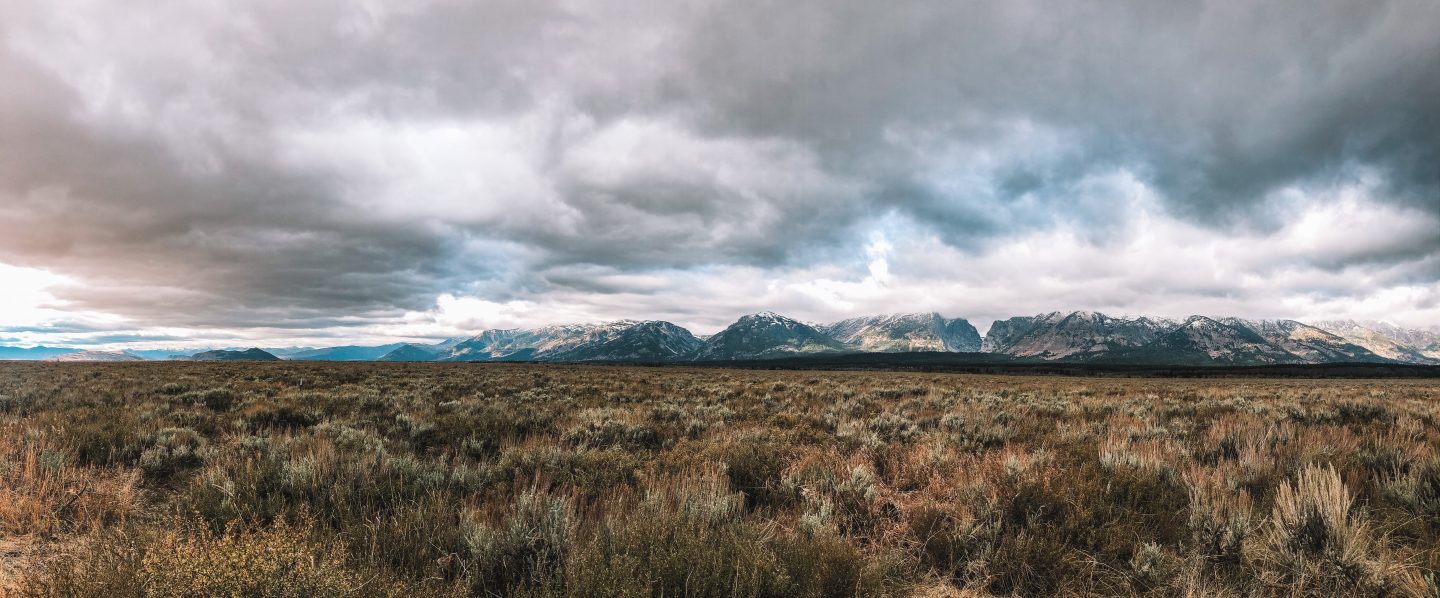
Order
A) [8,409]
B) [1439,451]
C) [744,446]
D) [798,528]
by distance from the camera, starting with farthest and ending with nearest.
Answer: [8,409]
[744,446]
[1439,451]
[798,528]

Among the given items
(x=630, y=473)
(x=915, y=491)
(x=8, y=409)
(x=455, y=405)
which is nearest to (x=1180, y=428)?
(x=915, y=491)

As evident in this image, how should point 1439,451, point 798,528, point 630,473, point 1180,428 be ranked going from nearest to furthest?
point 798,528
point 630,473
point 1439,451
point 1180,428

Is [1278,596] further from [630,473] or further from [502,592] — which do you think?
[630,473]

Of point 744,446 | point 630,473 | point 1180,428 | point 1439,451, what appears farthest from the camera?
point 1180,428

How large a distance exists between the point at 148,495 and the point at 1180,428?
627 inches

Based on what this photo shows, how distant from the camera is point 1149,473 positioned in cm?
561

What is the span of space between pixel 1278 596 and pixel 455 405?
14.9 meters

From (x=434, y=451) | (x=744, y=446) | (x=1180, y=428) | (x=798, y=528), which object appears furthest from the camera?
(x=1180, y=428)

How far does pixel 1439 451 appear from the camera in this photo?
22.9 ft

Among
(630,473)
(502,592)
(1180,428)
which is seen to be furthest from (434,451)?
(1180,428)

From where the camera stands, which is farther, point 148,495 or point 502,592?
point 148,495

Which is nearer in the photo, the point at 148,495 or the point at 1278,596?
the point at 1278,596

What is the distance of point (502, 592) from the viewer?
341 centimetres

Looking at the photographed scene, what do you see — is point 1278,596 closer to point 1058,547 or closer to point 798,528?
point 1058,547
